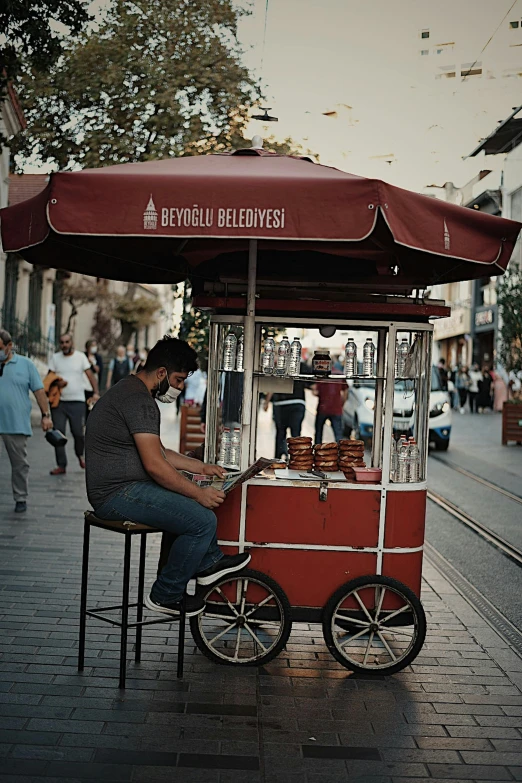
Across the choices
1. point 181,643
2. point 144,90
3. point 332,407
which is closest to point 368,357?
point 181,643

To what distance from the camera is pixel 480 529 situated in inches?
434

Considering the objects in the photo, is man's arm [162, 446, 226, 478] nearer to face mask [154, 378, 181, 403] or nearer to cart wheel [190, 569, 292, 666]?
face mask [154, 378, 181, 403]

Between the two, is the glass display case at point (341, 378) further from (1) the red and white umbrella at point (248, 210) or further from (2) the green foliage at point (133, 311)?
(2) the green foliage at point (133, 311)

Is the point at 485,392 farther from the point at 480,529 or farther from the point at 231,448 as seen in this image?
the point at 231,448

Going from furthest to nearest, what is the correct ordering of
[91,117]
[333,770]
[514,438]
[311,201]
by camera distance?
[514,438]
[91,117]
[311,201]
[333,770]

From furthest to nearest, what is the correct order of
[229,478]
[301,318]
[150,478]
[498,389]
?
[498,389], [301,318], [229,478], [150,478]

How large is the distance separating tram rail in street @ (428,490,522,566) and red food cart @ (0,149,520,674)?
374cm

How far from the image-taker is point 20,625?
6.17 m

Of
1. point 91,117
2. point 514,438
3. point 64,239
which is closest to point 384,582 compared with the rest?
point 64,239

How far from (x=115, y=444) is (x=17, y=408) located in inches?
A: 209

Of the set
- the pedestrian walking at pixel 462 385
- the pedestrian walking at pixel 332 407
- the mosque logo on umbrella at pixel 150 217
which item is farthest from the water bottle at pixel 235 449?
the pedestrian walking at pixel 462 385

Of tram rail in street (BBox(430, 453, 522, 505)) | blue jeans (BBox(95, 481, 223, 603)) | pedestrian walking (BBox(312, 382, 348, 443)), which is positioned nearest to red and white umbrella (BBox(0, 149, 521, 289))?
blue jeans (BBox(95, 481, 223, 603))

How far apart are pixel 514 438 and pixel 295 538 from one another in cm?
1787

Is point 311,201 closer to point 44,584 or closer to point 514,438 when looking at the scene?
point 44,584
